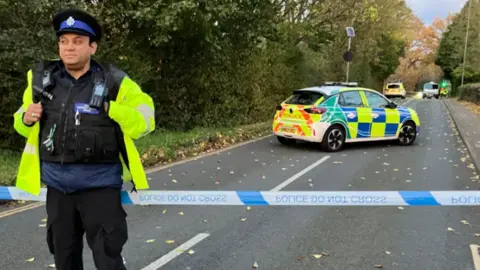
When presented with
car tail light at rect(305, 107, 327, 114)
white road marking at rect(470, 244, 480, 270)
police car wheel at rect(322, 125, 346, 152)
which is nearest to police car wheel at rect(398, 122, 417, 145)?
police car wheel at rect(322, 125, 346, 152)

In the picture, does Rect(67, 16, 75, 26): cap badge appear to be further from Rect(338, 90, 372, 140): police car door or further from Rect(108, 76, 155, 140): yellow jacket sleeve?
Rect(338, 90, 372, 140): police car door

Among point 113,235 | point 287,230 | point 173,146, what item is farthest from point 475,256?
point 173,146

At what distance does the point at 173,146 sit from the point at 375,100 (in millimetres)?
5151

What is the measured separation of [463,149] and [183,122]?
302 inches

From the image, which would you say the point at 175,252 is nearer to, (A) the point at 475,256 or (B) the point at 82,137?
(B) the point at 82,137

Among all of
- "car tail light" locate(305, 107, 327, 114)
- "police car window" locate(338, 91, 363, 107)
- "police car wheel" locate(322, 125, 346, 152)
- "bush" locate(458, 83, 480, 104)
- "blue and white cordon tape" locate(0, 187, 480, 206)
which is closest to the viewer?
"blue and white cordon tape" locate(0, 187, 480, 206)

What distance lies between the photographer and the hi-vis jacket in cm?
249

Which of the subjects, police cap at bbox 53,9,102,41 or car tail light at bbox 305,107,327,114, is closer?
police cap at bbox 53,9,102,41

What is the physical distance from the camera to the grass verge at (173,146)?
25.2 ft

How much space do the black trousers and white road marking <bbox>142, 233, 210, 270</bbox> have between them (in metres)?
1.41

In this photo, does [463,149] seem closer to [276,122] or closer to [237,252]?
[276,122]

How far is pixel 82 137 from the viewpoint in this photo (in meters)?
2.50

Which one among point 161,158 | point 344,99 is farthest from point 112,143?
point 344,99

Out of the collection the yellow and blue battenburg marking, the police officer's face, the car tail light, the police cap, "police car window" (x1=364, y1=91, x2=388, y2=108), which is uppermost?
the police cap
